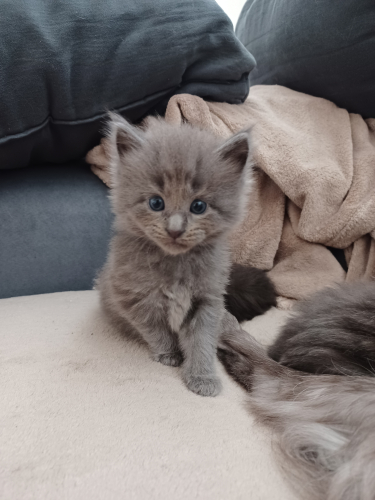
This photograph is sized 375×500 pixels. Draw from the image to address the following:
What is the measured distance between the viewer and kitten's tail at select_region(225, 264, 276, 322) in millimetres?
1189

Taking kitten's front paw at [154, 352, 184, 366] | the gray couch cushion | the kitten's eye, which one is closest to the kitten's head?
the kitten's eye

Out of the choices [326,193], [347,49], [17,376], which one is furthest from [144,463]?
[347,49]

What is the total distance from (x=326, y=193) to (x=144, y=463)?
104 cm

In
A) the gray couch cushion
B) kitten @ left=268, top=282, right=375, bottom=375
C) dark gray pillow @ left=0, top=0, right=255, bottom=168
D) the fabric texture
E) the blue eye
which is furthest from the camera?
the gray couch cushion

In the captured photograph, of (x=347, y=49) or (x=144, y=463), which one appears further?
(x=347, y=49)

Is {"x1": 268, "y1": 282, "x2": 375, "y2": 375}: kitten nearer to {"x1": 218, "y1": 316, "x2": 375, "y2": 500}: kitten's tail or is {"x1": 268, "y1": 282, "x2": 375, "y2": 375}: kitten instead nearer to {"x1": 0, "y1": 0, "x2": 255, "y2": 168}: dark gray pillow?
{"x1": 218, "y1": 316, "x2": 375, "y2": 500}: kitten's tail

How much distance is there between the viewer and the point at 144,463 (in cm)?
61

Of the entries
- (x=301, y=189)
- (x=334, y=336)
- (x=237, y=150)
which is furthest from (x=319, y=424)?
(x=301, y=189)

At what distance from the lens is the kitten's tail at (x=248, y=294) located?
119cm

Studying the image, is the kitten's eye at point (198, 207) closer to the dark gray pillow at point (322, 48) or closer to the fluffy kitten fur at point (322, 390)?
the fluffy kitten fur at point (322, 390)

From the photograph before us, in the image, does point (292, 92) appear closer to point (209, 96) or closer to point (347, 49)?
point (347, 49)

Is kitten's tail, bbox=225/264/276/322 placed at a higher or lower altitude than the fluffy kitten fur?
lower

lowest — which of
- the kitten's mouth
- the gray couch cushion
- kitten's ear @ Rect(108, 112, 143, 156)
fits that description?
the gray couch cushion

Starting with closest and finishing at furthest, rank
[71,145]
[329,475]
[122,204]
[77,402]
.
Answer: [329,475]
[77,402]
[122,204]
[71,145]
